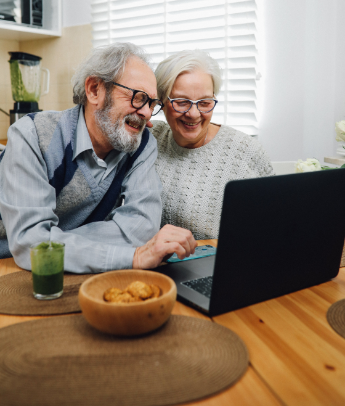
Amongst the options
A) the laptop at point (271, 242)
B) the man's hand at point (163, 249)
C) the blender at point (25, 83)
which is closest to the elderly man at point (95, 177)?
the man's hand at point (163, 249)

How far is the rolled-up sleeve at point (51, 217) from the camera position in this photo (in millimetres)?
983

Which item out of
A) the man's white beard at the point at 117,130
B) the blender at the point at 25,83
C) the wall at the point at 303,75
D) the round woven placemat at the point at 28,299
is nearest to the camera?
the round woven placemat at the point at 28,299

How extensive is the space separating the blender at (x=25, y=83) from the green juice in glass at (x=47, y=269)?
6.46 ft

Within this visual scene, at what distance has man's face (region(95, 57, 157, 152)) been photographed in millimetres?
1333

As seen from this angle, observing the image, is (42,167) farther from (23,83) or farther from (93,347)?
(23,83)

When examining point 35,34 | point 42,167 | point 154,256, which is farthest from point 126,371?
point 35,34

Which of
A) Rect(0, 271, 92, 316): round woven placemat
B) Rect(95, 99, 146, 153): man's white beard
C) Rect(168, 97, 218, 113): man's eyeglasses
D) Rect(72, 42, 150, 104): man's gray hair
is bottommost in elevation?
Rect(0, 271, 92, 316): round woven placemat

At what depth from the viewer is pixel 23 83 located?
260 centimetres

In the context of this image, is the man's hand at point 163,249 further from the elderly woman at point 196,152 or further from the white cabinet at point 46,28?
the white cabinet at point 46,28

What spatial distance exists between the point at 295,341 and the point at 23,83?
2471mm

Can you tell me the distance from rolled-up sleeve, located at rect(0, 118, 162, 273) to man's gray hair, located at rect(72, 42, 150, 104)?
266mm

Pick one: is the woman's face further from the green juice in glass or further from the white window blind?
the green juice in glass

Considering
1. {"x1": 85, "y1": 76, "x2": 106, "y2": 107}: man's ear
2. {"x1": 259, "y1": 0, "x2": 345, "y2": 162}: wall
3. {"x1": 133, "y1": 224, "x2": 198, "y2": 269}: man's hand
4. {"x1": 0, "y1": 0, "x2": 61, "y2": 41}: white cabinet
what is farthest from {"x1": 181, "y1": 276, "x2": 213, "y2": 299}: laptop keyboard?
{"x1": 0, "y1": 0, "x2": 61, "y2": 41}: white cabinet

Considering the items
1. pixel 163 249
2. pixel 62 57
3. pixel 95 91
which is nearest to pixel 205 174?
pixel 95 91
